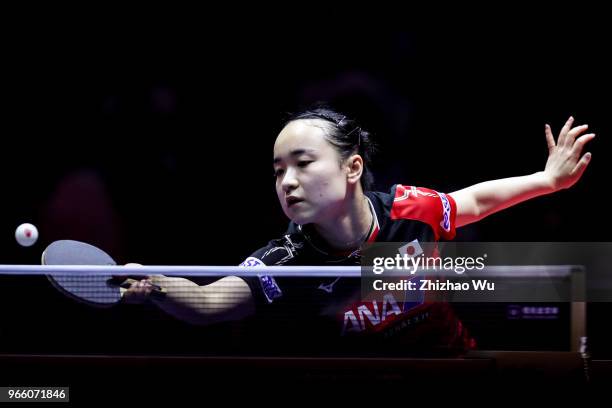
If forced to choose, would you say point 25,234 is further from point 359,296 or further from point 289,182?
point 359,296

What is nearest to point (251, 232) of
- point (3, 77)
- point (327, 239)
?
Result: point (3, 77)

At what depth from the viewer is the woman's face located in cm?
222

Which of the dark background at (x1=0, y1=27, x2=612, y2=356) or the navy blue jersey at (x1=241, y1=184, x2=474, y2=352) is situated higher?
the dark background at (x1=0, y1=27, x2=612, y2=356)

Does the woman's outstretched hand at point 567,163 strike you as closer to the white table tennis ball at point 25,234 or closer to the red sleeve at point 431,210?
the red sleeve at point 431,210

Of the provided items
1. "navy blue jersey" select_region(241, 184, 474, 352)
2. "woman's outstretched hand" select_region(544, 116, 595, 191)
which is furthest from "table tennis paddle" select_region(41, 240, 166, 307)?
"woman's outstretched hand" select_region(544, 116, 595, 191)

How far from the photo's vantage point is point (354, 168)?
2.39m

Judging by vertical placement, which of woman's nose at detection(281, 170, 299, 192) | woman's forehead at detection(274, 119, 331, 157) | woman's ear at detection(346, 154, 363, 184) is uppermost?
woman's forehead at detection(274, 119, 331, 157)

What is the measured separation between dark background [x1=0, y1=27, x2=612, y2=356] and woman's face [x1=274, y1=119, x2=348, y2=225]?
90.6 inches

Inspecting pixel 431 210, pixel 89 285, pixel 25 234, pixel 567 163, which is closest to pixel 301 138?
pixel 431 210

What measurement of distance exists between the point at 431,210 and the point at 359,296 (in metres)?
0.41

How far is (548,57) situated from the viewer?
187 inches

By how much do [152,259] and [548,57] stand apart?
9.70 ft

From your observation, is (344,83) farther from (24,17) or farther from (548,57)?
(24,17)

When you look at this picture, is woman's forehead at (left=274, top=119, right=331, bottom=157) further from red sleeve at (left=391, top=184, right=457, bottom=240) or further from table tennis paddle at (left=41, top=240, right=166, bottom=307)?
table tennis paddle at (left=41, top=240, right=166, bottom=307)
